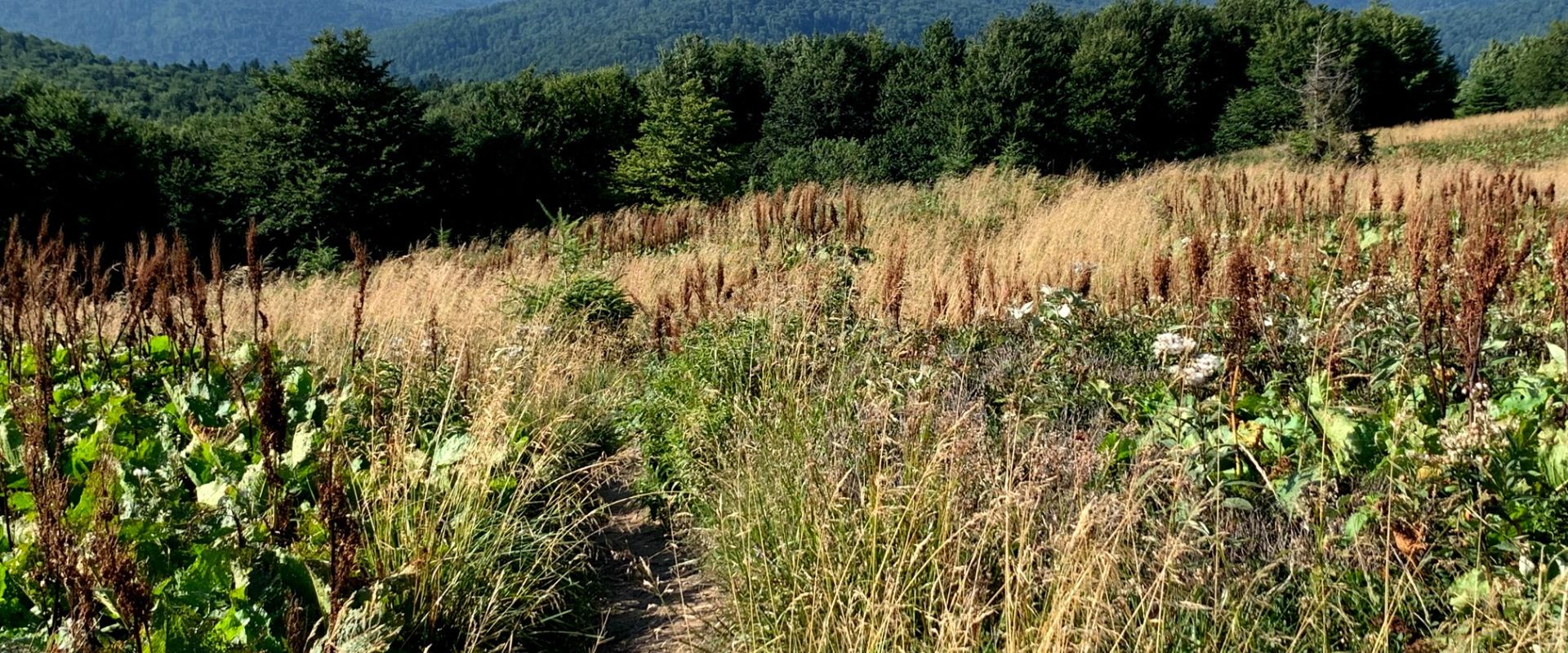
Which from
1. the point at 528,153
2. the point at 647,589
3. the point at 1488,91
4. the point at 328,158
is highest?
the point at 328,158

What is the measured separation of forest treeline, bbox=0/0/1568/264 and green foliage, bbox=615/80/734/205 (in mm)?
66

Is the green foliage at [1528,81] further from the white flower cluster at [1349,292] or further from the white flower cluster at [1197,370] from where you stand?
the white flower cluster at [1197,370]

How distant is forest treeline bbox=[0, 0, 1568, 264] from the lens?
1875 cm

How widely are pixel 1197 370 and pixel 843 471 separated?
1.09 m

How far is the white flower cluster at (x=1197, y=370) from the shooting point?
2.64 m

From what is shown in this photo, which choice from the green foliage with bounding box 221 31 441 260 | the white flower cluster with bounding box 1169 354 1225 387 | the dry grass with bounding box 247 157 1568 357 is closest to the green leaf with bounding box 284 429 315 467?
the dry grass with bounding box 247 157 1568 357

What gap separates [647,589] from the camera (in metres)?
2.63

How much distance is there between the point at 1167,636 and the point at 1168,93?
29.0 meters

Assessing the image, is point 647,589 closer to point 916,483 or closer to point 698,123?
point 916,483

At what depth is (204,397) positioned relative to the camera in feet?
10.2

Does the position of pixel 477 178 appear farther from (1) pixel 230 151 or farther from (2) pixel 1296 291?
(2) pixel 1296 291

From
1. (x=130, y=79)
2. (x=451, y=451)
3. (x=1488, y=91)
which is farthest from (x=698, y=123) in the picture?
(x=130, y=79)

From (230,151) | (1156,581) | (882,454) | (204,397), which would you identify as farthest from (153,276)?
(230,151)

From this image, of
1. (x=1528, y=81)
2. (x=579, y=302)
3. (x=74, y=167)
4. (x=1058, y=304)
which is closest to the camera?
(x=1058, y=304)
